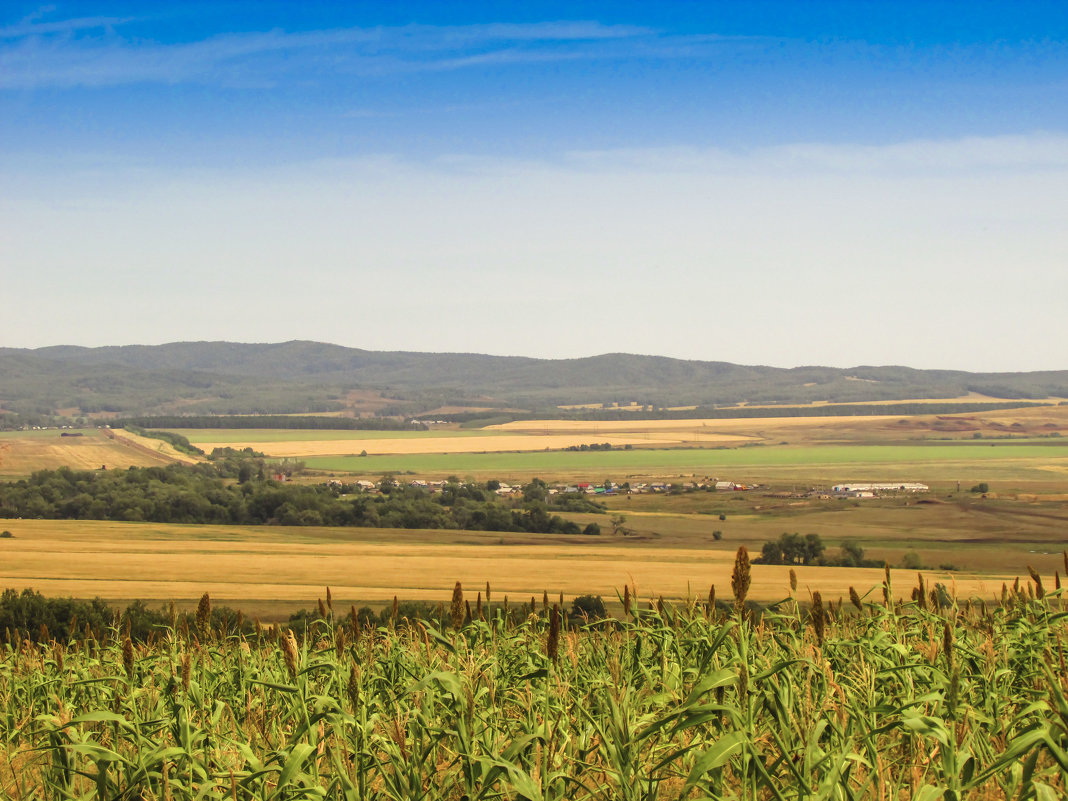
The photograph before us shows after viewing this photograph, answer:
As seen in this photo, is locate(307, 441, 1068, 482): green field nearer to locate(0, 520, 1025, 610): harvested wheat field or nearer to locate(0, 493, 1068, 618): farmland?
locate(0, 493, 1068, 618): farmland

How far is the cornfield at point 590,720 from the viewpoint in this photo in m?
4.21

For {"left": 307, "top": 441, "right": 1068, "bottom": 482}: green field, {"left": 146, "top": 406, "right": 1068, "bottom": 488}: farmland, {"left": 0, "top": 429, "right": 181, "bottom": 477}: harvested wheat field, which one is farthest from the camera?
{"left": 307, "top": 441, "right": 1068, "bottom": 482}: green field

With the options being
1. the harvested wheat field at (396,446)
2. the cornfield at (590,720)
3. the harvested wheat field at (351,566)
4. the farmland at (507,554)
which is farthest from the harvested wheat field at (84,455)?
the cornfield at (590,720)

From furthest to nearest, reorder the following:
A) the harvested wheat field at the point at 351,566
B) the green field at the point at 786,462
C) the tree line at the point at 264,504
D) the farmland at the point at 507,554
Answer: the green field at the point at 786,462
the tree line at the point at 264,504
the farmland at the point at 507,554
the harvested wheat field at the point at 351,566

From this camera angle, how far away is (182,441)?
545ft

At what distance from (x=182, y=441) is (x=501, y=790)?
564 feet

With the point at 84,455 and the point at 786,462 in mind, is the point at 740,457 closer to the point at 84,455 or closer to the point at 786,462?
the point at 786,462

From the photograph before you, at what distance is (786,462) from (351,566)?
107775mm

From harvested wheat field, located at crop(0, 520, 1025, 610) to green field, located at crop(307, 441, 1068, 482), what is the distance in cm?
6415

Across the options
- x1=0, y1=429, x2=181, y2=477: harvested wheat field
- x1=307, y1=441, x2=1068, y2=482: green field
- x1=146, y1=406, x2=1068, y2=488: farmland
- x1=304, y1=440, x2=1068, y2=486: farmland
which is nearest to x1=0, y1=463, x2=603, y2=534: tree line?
x1=0, y1=429, x2=181, y2=477: harvested wheat field

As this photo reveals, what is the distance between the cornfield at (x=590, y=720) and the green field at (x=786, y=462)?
4675 inches

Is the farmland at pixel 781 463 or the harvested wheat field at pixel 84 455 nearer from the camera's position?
the harvested wheat field at pixel 84 455

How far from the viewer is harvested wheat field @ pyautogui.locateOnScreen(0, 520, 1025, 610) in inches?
1577

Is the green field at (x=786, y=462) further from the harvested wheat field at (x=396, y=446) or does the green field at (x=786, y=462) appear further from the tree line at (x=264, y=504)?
the tree line at (x=264, y=504)
